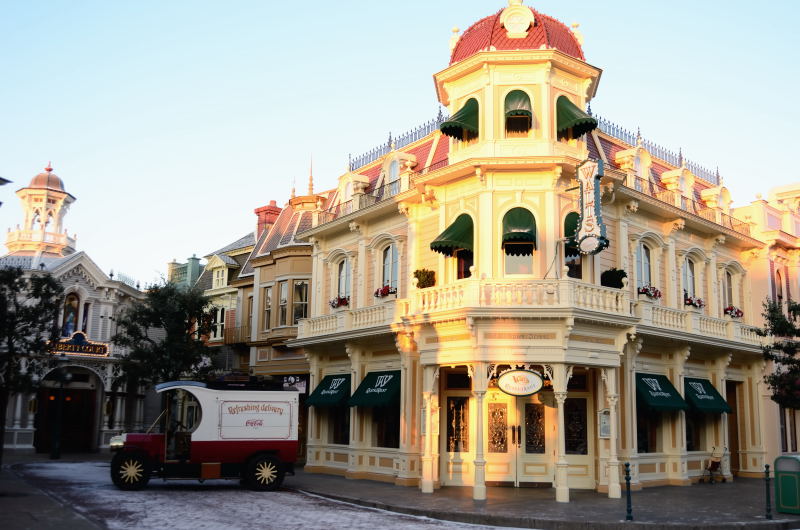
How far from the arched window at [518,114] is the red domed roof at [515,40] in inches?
65.3

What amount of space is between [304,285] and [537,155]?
13709 millimetres

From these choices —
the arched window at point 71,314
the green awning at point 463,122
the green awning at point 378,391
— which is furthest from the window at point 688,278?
the arched window at point 71,314

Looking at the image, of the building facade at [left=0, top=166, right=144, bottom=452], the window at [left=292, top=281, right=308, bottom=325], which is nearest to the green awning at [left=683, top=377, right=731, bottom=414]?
the window at [left=292, top=281, right=308, bottom=325]

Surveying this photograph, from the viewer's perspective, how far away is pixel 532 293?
18.3 meters

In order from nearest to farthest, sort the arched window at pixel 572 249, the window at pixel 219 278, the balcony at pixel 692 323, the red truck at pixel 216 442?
the red truck at pixel 216 442 < the arched window at pixel 572 249 < the balcony at pixel 692 323 < the window at pixel 219 278

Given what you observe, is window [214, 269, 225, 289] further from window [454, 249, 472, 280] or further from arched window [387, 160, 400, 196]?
window [454, 249, 472, 280]

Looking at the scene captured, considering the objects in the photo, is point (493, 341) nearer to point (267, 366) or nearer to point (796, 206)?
point (267, 366)

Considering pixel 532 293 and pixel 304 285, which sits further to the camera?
pixel 304 285

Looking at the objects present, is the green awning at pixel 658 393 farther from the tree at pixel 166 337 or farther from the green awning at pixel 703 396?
the tree at pixel 166 337

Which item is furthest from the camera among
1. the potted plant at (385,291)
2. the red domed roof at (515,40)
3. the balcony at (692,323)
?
the potted plant at (385,291)

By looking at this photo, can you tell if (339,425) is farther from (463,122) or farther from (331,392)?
(463,122)

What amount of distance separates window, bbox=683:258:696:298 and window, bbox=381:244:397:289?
9774mm

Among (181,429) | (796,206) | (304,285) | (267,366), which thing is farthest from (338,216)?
(796,206)

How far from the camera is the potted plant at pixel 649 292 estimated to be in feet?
73.0
